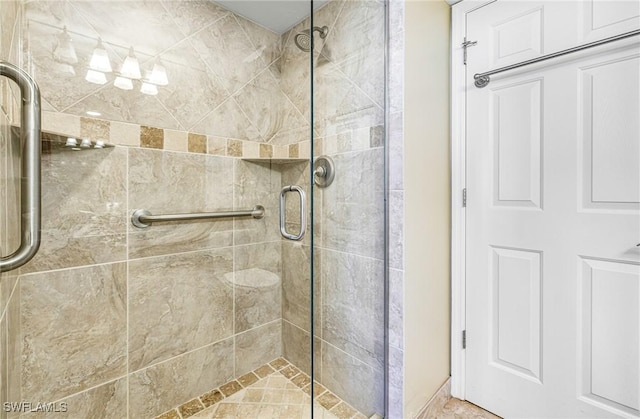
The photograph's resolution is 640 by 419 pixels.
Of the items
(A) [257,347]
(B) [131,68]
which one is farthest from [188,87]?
(A) [257,347]

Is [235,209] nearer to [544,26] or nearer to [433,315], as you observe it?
[433,315]

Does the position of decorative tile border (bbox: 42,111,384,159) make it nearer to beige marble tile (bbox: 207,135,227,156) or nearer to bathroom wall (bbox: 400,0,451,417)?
beige marble tile (bbox: 207,135,227,156)

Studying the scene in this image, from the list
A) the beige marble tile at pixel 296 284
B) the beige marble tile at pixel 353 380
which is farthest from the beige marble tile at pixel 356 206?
the beige marble tile at pixel 353 380

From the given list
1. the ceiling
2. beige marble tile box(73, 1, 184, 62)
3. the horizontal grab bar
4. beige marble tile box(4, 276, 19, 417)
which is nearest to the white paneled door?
the ceiling

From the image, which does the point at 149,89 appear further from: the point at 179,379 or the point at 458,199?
the point at 458,199

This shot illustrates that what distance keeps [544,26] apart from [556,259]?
0.89 metres

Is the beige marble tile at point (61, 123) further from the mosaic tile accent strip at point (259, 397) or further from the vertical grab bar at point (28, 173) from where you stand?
the mosaic tile accent strip at point (259, 397)

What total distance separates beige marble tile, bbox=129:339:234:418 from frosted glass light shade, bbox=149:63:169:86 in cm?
128

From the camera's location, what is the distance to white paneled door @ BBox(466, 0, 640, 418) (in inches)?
39.3

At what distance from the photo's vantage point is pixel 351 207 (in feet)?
3.50

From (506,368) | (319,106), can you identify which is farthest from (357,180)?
(506,368)

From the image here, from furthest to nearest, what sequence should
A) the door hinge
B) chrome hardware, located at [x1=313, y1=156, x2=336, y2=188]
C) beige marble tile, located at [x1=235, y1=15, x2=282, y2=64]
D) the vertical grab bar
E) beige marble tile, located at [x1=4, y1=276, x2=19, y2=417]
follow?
1. beige marble tile, located at [x1=235, y1=15, x2=282, y2=64]
2. the door hinge
3. chrome hardware, located at [x1=313, y1=156, x2=336, y2=188]
4. beige marble tile, located at [x1=4, y1=276, x2=19, y2=417]
5. the vertical grab bar

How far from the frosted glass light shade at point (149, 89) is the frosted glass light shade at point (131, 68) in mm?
38

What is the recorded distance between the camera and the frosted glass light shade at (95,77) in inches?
45.6
